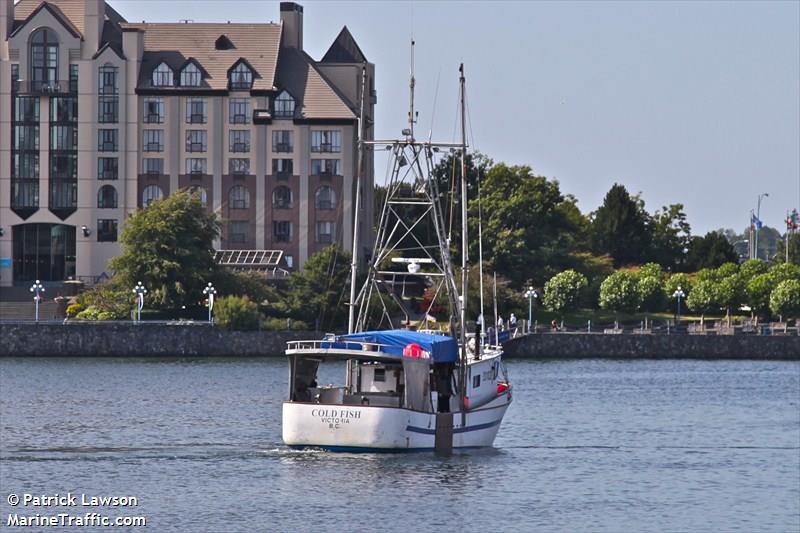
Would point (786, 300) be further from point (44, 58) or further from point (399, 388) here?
point (399, 388)

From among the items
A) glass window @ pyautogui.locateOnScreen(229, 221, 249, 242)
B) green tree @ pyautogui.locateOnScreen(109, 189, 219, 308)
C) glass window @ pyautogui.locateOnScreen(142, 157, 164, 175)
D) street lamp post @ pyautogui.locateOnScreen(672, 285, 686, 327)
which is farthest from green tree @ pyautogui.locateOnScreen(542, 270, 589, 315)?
glass window @ pyautogui.locateOnScreen(142, 157, 164, 175)

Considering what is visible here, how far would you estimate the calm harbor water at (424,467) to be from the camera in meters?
53.6

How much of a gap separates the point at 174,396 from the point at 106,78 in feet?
240

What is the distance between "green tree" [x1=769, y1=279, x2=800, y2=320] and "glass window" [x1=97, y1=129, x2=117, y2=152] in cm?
5761

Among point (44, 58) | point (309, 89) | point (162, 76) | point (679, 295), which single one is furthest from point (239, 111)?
point (679, 295)

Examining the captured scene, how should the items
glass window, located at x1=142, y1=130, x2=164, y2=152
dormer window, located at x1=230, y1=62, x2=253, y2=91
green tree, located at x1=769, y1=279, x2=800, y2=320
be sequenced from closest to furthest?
green tree, located at x1=769, y1=279, x2=800, y2=320 < dormer window, located at x1=230, y1=62, x2=253, y2=91 < glass window, located at x1=142, y1=130, x2=164, y2=152

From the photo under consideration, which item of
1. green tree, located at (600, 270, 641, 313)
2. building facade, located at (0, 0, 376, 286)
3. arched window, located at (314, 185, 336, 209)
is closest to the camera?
green tree, located at (600, 270, 641, 313)

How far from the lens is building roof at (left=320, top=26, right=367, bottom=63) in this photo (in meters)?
175

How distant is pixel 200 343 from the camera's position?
136m

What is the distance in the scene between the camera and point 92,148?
162625mm

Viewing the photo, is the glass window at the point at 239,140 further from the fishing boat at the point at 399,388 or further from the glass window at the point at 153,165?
the fishing boat at the point at 399,388

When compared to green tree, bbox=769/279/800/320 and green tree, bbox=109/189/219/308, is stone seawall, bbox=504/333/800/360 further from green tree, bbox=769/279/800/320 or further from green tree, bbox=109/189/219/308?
green tree, bbox=109/189/219/308

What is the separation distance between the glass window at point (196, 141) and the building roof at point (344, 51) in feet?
51.1

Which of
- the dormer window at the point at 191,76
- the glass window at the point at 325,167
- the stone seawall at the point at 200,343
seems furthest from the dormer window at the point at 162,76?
the stone seawall at the point at 200,343
